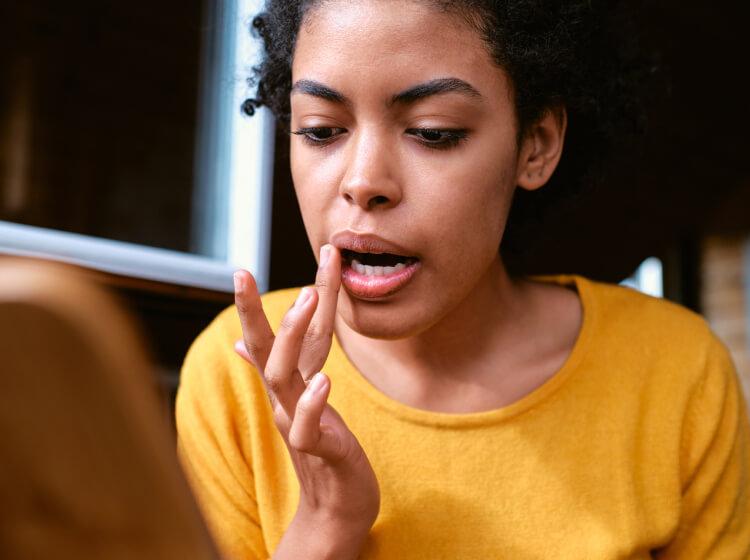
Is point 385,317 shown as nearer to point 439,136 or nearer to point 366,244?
point 366,244

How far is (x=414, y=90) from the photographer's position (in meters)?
0.94

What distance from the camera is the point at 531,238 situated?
1406mm

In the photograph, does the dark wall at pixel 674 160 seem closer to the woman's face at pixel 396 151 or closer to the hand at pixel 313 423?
the woman's face at pixel 396 151

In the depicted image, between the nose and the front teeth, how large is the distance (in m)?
0.07

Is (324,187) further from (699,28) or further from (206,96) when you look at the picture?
(699,28)

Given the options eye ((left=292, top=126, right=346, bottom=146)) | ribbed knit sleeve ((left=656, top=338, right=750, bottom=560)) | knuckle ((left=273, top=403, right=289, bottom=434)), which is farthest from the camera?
ribbed knit sleeve ((left=656, top=338, right=750, bottom=560))

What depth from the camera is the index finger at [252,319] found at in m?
0.85

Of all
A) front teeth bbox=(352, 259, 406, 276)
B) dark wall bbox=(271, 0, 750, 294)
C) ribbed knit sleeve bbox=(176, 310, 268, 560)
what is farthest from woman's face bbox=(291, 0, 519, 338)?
dark wall bbox=(271, 0, 750, 294)

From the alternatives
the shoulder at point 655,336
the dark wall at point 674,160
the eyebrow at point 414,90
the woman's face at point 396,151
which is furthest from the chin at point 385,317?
the dark wall at point 674,160

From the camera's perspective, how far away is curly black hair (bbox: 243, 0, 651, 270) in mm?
1067

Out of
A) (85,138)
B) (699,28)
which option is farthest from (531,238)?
(85,138)

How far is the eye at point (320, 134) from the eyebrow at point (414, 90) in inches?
1.4

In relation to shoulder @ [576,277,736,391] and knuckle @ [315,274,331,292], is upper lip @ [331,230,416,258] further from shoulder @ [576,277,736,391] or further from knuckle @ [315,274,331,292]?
shoulder @ [576,277,736,391]

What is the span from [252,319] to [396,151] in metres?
0.24
